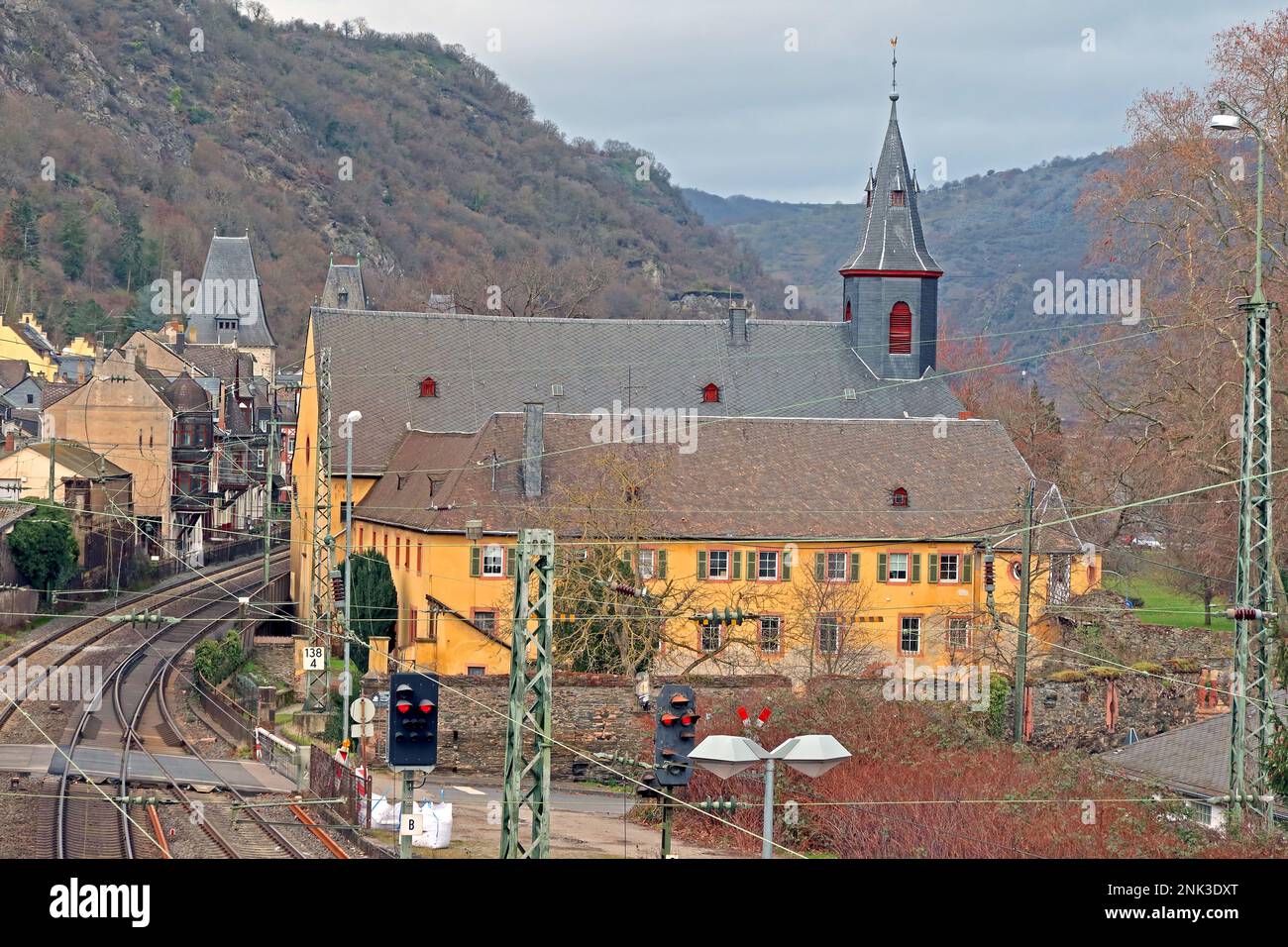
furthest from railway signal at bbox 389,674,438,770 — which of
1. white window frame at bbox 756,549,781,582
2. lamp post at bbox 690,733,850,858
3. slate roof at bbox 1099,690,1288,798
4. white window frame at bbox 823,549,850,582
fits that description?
white window frame at bbox 823,549,850,582

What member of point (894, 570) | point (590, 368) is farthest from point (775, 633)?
point (590, 368)

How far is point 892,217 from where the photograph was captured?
72188 millimetres

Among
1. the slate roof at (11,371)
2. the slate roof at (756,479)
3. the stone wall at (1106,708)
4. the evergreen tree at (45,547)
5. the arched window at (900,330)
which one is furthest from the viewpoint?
the slate roof at (11,371)

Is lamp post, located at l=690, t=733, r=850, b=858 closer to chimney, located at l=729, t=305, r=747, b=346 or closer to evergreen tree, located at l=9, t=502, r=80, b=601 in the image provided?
evergreen tree, located at l=9, t=502, r=80, b=601

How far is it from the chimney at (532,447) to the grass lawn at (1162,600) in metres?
25.5

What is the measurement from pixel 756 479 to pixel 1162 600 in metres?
33.2

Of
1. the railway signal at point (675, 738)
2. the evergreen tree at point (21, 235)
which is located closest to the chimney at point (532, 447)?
the railway signal at point (675, 738)

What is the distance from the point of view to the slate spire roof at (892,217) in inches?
2813

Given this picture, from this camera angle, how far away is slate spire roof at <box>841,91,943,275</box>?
7144cm

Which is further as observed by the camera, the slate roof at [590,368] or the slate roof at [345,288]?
the slate roof at [345,288]

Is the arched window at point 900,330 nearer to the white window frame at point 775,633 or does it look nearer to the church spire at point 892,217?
the church spire at point 892,217

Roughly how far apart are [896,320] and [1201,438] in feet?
86.7

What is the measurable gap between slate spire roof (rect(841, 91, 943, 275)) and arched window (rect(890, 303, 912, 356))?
174 cm
